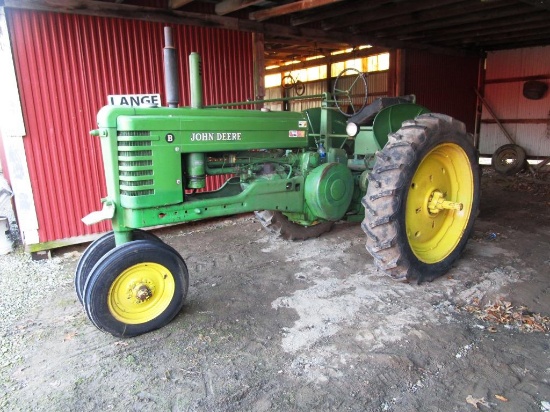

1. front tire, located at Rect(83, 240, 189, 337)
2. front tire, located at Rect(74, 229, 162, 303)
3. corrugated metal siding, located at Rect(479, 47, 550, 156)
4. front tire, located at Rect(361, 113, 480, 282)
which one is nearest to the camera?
front tire, located at Rect(83, 240, 189, 337)

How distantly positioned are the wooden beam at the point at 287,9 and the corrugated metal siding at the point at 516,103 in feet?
21.4

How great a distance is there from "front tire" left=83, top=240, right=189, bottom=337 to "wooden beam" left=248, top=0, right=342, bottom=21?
3184 millimetres

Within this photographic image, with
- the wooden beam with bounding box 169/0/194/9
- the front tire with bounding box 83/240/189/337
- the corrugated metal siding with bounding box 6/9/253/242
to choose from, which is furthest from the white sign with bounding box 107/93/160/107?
the front tire with bounding box 83/240/189/337

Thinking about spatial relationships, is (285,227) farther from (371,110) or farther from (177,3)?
(177,3)

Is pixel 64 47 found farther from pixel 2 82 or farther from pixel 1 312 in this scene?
pixel 1 312

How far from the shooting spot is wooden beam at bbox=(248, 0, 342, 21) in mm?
A: 4562

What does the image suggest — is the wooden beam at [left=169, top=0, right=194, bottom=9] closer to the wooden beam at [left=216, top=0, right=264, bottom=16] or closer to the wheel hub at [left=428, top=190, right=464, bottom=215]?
the wooden beam at [left=216, top=0, right=264, bottom=16]

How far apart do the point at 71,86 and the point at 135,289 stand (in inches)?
106

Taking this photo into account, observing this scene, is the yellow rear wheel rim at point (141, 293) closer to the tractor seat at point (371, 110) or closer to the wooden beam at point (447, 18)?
the tractor seat at point (371, 110)

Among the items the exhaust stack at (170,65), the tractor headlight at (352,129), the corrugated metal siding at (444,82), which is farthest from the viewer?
the corrugated metal siding at (444,82)

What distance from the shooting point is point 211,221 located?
5.41 metres

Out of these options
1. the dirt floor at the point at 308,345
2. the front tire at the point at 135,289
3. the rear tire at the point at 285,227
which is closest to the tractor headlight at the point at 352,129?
the rear tire at the point at 285,227

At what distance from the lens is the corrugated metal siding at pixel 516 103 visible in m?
9.11

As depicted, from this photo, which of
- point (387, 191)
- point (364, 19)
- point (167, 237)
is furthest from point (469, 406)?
point (364, 19)
